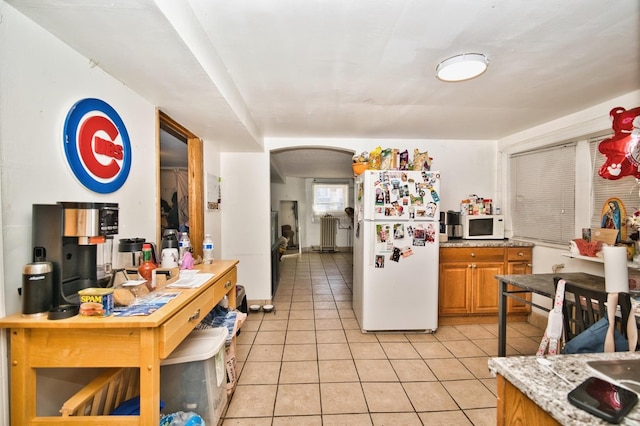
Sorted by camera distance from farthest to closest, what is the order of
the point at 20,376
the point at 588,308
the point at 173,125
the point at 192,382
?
the point at 173,125, the point at 192,382, the point at 588,308, the point at 20,376

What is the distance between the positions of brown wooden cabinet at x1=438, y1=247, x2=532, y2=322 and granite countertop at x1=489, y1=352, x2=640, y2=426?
217cm

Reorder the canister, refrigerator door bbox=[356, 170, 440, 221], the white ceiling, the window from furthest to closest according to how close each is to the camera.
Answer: the window, refrigerator door bbox=[356, 170, 440, 221], the white ceiling, the canister

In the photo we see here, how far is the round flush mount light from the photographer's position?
1590 millimetres

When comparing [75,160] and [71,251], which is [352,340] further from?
[75,160]

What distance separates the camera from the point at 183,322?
125 centimetres

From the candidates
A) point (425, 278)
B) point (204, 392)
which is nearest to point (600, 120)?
point (425, 278)

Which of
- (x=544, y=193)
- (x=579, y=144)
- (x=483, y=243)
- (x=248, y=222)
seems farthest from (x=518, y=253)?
(x=248, y=222)

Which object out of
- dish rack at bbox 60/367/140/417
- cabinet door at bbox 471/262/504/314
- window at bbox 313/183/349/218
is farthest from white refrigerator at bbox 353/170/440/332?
window at bbox 313/183/349/218

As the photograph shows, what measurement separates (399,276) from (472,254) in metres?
0.97

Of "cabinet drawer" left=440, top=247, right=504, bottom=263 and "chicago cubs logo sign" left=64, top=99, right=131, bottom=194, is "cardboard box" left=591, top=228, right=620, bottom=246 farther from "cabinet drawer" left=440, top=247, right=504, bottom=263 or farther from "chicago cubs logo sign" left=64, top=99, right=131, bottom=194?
"chicago cubs logo sign" left=64, top=99, right=131, bottom=194

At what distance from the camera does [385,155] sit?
279cm

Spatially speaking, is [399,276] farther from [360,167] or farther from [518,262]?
[518,262]

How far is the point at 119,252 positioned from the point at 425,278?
2.58 m

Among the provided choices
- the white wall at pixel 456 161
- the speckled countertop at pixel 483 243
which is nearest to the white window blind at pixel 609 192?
the speckled countertop at pixel 483 243
